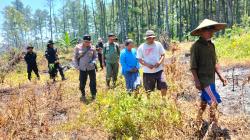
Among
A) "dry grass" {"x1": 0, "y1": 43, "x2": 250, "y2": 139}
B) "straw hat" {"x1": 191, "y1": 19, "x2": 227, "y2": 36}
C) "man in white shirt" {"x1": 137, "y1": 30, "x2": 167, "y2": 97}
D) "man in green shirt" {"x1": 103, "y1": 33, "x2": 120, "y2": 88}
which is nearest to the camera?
"straw hat" {"x1": 191, "y1": 19, "x2": 227, "y2": 36}

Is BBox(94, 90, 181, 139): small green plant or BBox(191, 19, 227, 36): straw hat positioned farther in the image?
BBox(94, 90, 181, 139): small green plant

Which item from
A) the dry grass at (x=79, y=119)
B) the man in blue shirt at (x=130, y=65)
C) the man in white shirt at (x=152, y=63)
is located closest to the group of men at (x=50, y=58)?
the dry grass at (x=79, y=119)

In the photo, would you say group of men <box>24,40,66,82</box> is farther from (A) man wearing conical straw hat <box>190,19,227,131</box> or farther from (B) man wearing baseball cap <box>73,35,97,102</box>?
(A) man wearing conical straw hat <box>190,19,227,131</box>

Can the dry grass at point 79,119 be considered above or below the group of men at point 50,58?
below

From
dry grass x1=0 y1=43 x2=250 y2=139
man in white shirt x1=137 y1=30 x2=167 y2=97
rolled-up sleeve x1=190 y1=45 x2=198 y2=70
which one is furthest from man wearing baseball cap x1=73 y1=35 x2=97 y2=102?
rolled-up sleeve x1=190 y1=45 x2=198 y2=70

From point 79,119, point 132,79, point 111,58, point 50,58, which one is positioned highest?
point 111,58

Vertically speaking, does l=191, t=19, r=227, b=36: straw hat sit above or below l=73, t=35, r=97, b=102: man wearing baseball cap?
above

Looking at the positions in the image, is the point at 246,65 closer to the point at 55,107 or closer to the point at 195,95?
the point at 195,95

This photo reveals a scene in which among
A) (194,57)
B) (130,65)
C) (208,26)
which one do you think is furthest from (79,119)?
(208,26)

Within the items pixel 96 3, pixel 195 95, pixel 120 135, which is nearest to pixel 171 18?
pixel 96 3

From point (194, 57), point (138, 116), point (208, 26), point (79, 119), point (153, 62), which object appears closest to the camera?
point (208, 26)

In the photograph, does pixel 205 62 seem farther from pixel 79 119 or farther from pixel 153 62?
pixel 79 119

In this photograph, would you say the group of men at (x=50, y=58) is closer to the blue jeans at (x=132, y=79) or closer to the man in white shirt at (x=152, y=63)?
the blue jeans at (x=132, y=79)

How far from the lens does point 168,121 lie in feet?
19.9
